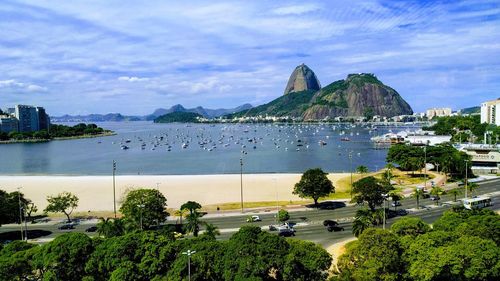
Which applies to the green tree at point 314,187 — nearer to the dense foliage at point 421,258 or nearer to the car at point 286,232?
the car at point 286,232

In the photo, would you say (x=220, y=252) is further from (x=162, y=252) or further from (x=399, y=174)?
(x=399, y=174)

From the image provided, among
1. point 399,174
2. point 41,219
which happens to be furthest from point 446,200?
point 41,219

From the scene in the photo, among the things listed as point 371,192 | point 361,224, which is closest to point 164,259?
point 361,224

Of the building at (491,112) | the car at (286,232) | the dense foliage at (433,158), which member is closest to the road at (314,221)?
the car at (286,232)

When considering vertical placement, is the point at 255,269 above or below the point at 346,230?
above

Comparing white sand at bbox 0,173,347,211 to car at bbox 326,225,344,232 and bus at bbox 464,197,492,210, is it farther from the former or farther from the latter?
bus at bbox 464,197,492,210

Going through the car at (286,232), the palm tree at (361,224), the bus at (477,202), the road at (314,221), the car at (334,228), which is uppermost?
the palm tree at (361,224)
